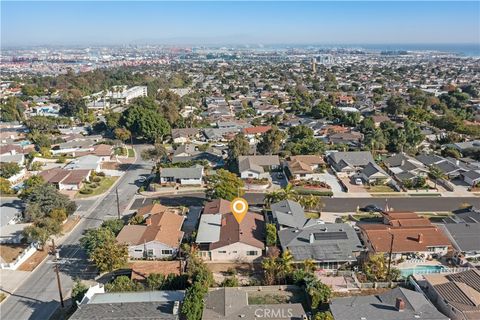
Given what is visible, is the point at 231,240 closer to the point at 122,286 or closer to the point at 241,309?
the point at 241,309

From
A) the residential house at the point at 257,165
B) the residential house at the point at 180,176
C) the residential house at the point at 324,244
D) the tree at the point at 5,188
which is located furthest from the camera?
the residential house at the point at 257,165

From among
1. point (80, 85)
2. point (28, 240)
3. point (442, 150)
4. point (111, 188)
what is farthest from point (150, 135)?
point (80, 85)

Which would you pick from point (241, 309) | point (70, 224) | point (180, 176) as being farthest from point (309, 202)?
point (70, 224)

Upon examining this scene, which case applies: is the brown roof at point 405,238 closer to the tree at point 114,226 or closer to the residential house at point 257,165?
the residential house at point 257,165

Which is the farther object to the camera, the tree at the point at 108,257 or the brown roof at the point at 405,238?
the brown roof at the point at 405,238

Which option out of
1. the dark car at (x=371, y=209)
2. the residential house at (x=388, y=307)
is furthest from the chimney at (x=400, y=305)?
the dark car at (x=371, y=209)

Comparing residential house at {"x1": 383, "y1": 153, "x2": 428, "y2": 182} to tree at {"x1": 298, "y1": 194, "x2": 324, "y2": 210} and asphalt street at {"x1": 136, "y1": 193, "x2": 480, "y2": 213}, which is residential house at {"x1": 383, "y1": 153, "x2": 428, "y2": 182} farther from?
tree at {"x1": 298, "y1": 194, "x2": 324, "y2": 210}

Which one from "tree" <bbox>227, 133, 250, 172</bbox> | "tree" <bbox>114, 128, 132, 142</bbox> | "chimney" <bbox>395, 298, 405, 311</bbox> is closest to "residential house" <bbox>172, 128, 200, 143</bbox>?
"tree" <bbox>114, 128, 132, 142</bbox>
